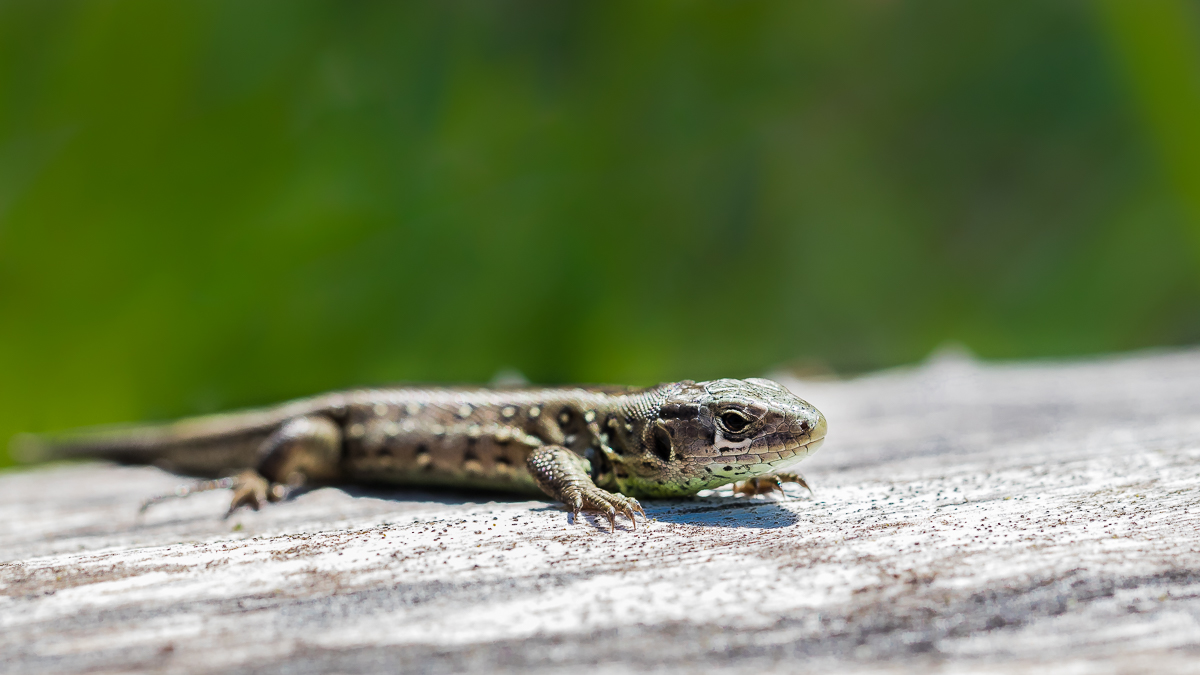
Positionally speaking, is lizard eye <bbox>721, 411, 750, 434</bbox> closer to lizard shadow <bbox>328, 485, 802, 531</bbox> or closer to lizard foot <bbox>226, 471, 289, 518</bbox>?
lizard shadow <bbox>328, 485, 802, 531</bbox>

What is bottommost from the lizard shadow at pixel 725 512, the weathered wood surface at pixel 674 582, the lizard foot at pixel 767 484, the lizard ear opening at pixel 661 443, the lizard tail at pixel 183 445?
the weathered wood surface at pixel 674 582

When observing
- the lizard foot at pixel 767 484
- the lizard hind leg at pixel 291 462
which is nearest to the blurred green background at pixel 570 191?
the lizard hind leg at pixel 291 462

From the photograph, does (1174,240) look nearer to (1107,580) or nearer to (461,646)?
(1107,580)

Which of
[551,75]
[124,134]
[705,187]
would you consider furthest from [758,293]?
[124,134]

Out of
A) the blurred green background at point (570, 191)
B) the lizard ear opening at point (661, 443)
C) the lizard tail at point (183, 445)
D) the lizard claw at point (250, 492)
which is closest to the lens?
the lizard ear opening at point (661, 443)

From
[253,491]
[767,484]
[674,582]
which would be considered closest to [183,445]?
[253,491]

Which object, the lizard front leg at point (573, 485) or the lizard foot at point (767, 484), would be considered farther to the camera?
the lizard foot at point (767, 484)

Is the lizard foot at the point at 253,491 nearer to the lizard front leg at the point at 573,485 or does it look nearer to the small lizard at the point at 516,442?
the small lizard at the point at 516,442
